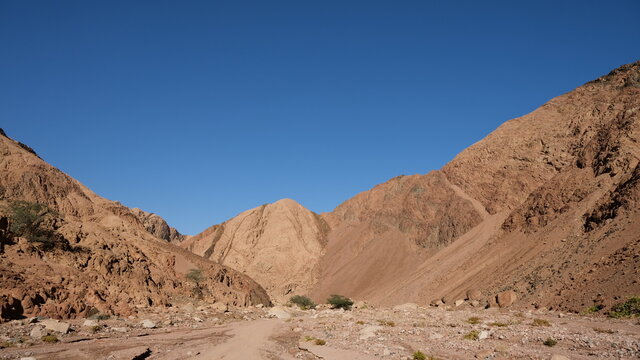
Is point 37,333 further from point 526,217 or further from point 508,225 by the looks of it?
point 508,225

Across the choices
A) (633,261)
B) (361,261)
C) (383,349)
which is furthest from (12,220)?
(361,261)

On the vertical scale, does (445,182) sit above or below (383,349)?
above

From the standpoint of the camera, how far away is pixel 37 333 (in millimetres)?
15117

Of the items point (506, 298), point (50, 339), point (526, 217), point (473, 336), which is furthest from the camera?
point (526, 217)

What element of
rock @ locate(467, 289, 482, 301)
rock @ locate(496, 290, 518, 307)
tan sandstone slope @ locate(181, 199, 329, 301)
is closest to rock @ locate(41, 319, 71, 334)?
rock @ locate(496, 290, 518, 307)

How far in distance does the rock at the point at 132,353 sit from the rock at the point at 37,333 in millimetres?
3612

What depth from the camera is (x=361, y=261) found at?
6844cm

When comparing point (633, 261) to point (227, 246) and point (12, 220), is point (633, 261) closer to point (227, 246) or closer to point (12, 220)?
point (12, 220)

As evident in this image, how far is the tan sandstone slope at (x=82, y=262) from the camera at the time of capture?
2214cm

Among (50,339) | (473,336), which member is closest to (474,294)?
(473,336)

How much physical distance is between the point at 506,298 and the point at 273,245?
56.2 meters

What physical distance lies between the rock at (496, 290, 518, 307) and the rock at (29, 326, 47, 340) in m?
27.9

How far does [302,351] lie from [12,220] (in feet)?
85.3

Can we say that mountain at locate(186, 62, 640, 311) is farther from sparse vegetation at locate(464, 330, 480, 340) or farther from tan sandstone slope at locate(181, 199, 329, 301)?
sparse vegetation at locate(464, 330, 480, 340)
